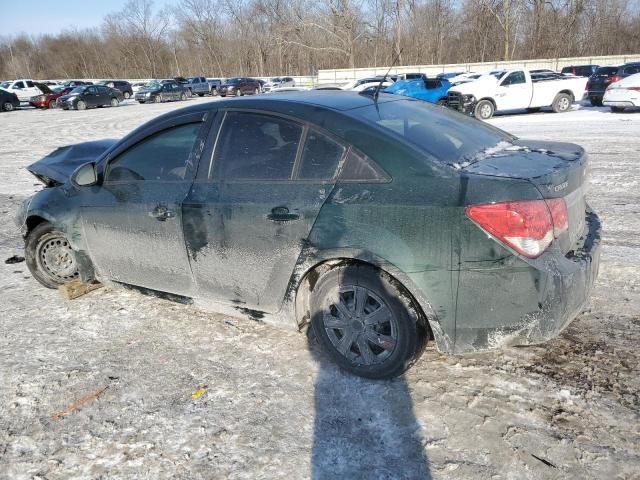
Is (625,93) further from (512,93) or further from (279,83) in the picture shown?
(279,83)

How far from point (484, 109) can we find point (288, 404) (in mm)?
17072

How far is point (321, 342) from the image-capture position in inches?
124

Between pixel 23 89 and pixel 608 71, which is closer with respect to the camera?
pixel 608 71

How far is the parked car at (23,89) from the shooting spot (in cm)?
3622

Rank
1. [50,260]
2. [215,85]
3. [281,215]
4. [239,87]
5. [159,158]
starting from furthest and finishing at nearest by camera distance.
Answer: [215,85] < [239,87] < [50,260] < [159,158] < [281,215]

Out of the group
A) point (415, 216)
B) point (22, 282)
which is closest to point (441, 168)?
point (415, 216)

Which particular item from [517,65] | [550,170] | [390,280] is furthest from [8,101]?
[517,65]

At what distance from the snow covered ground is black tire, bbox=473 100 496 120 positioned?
14566 millimetres

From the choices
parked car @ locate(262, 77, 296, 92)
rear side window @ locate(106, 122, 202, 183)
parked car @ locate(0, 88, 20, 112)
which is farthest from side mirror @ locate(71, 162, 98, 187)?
parked car @ locate(262, 77, 296, 92)

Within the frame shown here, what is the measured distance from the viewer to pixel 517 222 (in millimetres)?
2465

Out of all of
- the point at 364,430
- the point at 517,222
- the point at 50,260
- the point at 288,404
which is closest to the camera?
the point at 517,222

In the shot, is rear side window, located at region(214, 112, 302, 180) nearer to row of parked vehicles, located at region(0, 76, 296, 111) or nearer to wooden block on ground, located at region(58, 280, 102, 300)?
wooden block on ground, located at region(58, 280, 102, 300)

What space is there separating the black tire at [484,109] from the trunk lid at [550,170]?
1530 centimetres

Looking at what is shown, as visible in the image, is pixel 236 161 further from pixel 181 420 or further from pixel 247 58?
pixel 247 58
